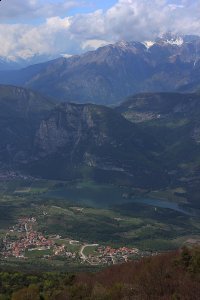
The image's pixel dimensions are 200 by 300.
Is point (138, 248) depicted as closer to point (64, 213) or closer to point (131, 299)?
point (64, 213)

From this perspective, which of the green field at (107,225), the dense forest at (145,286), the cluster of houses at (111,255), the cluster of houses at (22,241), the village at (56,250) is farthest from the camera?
the green field at (107,225)

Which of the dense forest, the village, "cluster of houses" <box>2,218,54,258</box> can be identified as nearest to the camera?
the dense forest

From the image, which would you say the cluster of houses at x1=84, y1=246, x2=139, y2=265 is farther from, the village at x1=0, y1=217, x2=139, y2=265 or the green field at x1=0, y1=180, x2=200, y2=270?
the green field at x1=0, y1=180, x2=200, y2=270

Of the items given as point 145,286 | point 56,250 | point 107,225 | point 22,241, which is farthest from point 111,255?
point 145,286

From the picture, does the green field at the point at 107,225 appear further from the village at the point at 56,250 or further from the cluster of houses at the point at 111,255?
the cluster of houses at the point at 111,255

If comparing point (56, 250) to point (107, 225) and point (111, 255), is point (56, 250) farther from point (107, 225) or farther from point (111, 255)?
point (107, 225)

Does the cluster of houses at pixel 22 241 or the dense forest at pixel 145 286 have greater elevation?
the dense forest at pixel 145 286

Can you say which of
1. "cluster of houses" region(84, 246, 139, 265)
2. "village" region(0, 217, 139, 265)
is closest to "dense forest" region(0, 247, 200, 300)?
"cluster of houses" region(84, 246, 139, 265)

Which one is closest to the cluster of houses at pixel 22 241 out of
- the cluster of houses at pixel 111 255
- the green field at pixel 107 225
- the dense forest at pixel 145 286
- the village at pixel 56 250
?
the village at pixel 56 250
